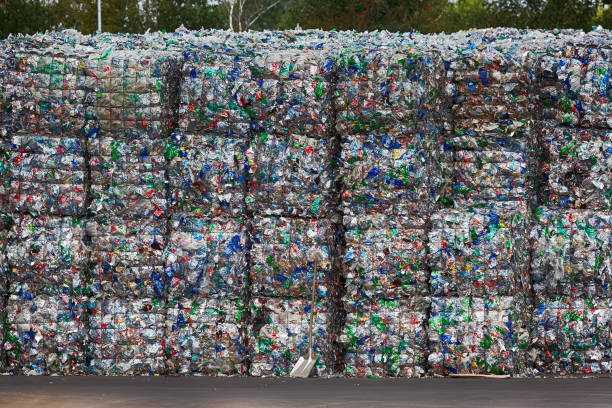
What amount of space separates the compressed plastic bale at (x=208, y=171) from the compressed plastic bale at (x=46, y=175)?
0.72 m

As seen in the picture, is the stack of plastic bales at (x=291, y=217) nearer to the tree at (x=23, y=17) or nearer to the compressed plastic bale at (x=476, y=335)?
the compressed plastic bale at (x=476, y=335)

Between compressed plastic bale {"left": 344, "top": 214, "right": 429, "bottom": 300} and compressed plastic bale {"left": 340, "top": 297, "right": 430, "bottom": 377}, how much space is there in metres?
0.11

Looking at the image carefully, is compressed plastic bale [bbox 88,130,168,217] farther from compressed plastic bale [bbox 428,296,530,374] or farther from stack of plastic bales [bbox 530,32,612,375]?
stack of plastic bales [bbox 530,32,612,375]

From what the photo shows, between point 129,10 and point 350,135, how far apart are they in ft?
157

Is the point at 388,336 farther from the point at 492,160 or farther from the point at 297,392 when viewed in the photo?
the point at 492,160

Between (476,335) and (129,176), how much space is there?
2.82 metres

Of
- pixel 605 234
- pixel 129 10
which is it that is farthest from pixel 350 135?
pixel 129 10

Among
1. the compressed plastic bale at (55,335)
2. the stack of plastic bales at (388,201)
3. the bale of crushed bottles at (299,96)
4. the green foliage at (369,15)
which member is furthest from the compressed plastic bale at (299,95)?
the green foliage at (369,15)

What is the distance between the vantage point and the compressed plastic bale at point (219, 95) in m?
9.18

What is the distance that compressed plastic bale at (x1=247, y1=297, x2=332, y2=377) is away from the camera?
910cm

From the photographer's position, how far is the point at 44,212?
934 cm

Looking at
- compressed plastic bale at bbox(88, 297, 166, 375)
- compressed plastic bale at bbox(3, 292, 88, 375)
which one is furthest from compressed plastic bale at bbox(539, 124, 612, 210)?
compressed plastic bale at bbox(3, 292, 88, 375)

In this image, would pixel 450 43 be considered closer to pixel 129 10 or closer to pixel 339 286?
pixel 339 286

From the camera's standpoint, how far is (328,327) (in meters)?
9.12
